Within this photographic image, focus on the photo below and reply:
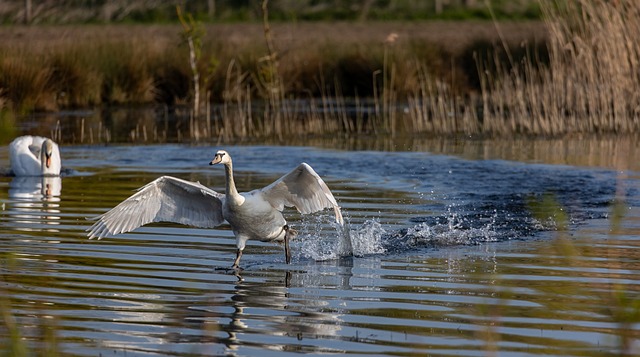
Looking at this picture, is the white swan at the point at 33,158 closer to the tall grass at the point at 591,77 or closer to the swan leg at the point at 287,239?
the swan leg at the point at 287,239

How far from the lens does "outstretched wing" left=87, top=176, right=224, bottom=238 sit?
9.80 meters

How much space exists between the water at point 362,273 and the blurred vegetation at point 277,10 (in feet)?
103

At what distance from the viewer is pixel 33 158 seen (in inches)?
619

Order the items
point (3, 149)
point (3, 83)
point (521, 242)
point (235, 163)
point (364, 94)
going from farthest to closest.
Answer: point (364, 94)
point (3, 83)
point (3, 149)
point (235, 163)
point (521, 242)

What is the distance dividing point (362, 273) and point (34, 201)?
549cm

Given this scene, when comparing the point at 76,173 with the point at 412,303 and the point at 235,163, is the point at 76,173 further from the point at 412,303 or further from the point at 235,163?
the point at 412,303

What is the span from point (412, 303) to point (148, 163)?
384 inches

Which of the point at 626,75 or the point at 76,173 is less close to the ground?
the point at 626,75

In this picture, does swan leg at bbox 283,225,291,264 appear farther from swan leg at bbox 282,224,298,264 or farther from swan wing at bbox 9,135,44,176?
swan wing at bbox 9,135,44,176

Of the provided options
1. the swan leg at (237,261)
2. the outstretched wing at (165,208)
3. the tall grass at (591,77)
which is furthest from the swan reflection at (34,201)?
the tall grass at (591,77)

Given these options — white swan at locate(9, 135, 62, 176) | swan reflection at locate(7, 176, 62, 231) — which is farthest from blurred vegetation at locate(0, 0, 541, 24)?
swan reflection at locate(7, 176, 62, 231)

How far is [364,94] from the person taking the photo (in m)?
27.3

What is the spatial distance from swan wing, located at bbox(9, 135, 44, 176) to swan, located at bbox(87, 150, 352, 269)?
227 inches

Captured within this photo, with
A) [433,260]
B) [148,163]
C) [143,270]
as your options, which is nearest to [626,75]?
[148,163]
